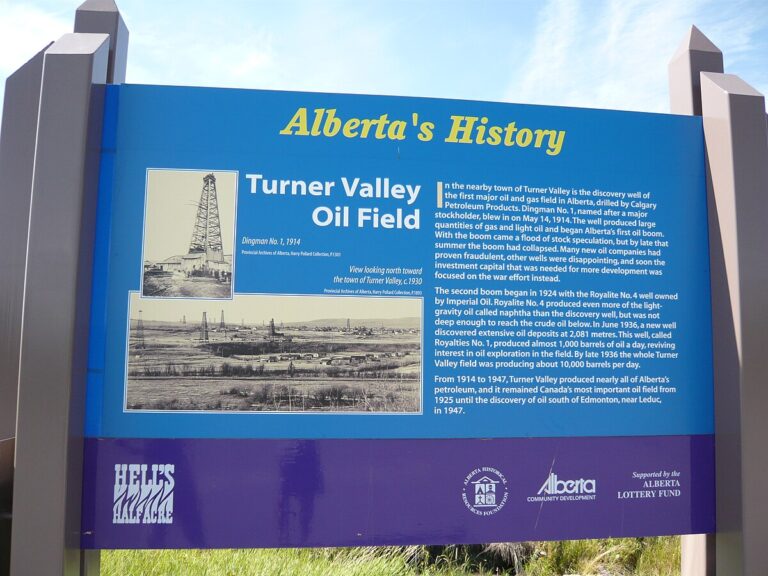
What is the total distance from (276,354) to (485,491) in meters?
1.41

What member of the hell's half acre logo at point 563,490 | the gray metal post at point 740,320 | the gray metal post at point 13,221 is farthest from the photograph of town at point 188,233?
the gray metal post at point 740,320

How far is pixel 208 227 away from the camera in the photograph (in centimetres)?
309

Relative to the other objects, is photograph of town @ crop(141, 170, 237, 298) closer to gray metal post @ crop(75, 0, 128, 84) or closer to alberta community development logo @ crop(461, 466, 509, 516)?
gray metal post @ crop(75, 0, 128, 84)

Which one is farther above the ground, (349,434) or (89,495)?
(349,434)

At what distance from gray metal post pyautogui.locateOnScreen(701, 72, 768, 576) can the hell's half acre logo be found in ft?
2.55

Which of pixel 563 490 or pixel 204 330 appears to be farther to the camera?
pixel 563 490

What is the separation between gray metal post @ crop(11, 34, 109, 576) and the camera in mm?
2670

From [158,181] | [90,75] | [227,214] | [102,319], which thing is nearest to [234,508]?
[102,319]

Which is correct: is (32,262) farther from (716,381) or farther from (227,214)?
(716,381)

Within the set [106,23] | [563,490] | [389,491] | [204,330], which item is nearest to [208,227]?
[204,330]

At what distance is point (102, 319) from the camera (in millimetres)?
2984

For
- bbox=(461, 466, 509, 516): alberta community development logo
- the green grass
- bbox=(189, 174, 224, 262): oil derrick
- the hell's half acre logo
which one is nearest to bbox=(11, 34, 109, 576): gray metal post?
bbox=(189, 174, 224, 262): oil derrick

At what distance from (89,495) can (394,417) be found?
1666 millimetres

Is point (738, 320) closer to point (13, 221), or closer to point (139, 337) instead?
point (139, 337)
